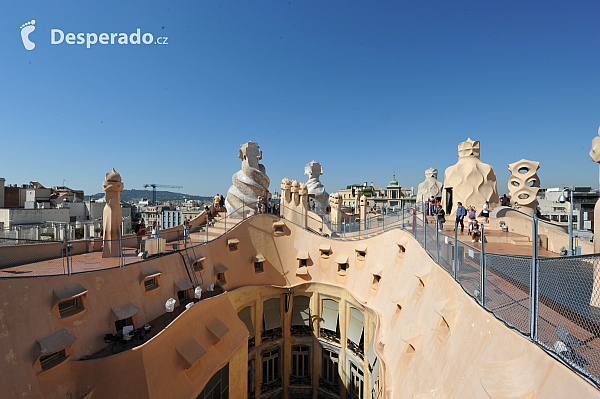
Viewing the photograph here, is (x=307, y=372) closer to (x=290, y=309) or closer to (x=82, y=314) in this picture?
(x=290, y=309)

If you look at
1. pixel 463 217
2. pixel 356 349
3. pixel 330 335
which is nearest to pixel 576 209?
pixel 463 217

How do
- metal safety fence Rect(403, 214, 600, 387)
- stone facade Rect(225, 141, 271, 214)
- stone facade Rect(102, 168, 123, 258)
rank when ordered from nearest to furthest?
metal safety fence Rect(403, 214, 600, 387), stone facade Rect(102, 168, 123, 258), stone facade Rect(225, 141, 271, 214)

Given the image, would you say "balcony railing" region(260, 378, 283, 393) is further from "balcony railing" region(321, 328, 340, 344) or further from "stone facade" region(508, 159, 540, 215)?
"stone facade" region(508, 159, 540, 215)

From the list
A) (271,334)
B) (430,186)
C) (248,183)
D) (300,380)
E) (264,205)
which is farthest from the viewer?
(430,186)

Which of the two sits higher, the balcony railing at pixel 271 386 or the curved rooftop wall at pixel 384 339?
the curved rooftop wall at pixel 384 339

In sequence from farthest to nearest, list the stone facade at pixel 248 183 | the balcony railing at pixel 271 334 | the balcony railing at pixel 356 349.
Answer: the stone facade at pixel 248 183
the balcony railing at pixel 271 334
the balcony railing at pixel 356 349

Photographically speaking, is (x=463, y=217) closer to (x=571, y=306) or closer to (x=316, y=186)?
(x=571, y=306)

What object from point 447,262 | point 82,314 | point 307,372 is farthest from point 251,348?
point 447,262

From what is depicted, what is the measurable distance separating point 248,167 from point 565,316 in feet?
55.9

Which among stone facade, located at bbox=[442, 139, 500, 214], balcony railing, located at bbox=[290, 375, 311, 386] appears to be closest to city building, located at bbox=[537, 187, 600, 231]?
stone facade, located at bbox=[442, 139, 500, 214]

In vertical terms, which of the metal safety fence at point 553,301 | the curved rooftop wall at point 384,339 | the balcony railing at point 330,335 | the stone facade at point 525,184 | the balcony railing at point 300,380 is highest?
the stone facade at point 525,184

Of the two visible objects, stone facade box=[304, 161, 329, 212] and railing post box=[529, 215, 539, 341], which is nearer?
railing post box=[529, 215, 539, 341]

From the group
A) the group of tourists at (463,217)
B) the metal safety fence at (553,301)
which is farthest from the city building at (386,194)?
the metal safety fence at (553,301)

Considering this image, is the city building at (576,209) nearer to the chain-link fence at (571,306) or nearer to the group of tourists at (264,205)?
the group of tourists at (264,205)
